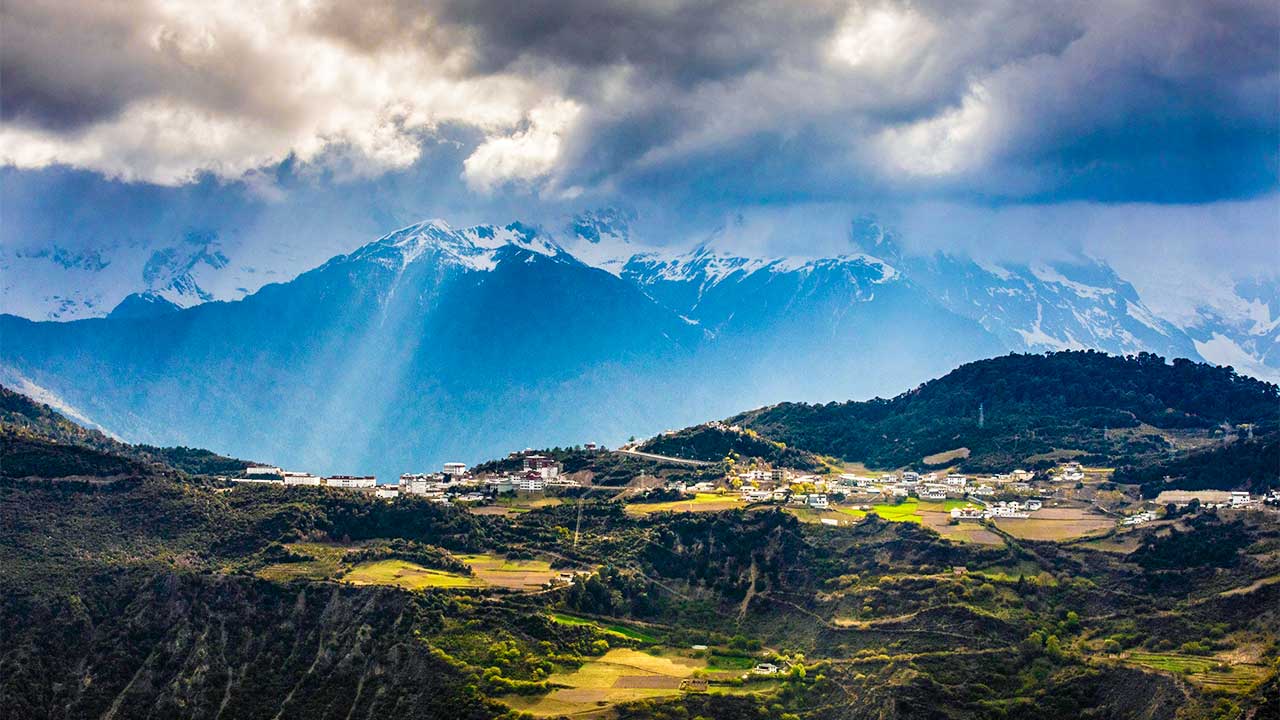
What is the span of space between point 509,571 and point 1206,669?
41.7m

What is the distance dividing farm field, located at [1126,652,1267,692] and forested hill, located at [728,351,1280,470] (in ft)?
132

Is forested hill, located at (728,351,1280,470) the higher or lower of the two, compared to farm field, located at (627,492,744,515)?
higher

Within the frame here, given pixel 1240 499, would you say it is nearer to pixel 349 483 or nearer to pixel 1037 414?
pixel 1037 414

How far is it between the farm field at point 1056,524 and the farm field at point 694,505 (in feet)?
63.3

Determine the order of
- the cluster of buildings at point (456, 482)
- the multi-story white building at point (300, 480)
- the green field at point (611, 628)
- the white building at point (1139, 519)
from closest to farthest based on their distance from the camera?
1. the green field at point (611, 628)
2. the white building at point (1139, 519)
3. the cluster of buildings at point (456, 482)
4. the multi-story white building at point (300, 480)

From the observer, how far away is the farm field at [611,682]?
Result: 67188 mm

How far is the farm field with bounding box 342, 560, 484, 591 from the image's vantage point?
3204 inches

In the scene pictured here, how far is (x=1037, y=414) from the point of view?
12138cm

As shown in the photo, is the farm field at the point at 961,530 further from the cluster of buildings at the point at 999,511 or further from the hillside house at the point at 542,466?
the hillside house at the point at 542,466

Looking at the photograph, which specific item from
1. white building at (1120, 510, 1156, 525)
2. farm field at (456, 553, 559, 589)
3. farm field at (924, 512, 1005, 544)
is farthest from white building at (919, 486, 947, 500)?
farm field at (456, 553, 559, 589)

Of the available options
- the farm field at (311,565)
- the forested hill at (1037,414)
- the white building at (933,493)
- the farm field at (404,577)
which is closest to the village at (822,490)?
the white building at (933,493)

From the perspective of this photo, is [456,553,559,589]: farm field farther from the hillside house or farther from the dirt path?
the hillside house

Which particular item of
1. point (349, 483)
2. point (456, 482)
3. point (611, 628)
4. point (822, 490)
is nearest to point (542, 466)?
point (456, 482)

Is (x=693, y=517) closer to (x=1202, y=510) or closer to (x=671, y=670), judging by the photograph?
(x=671, y=670)
